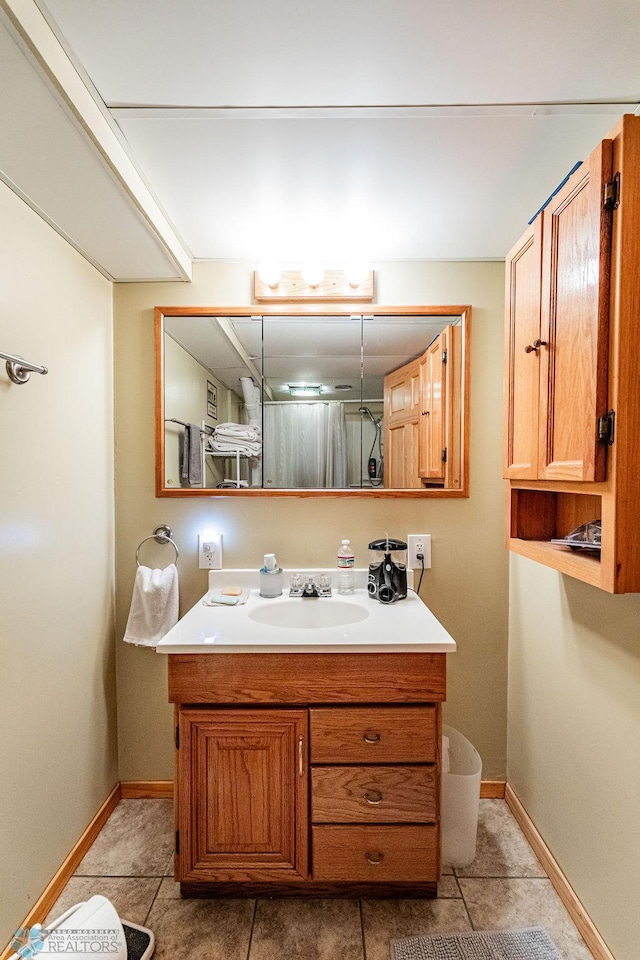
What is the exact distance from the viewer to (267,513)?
192 centimetres

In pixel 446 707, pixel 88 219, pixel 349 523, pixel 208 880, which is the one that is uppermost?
pixel 88 219

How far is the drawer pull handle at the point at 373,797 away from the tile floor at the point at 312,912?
354 mm

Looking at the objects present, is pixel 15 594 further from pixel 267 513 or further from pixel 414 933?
pixel 414 933

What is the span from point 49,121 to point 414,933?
2.25m

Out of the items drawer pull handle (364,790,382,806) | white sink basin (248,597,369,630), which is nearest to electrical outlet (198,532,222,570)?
white sink basin (248,597,369,630)

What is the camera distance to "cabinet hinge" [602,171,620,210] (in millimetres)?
935

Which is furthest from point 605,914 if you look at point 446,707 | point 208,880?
point 208,880

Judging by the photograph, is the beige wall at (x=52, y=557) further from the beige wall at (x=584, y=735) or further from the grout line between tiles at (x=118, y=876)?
the beige wall at (x=584, y=735)

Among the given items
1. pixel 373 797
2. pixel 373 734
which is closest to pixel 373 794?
pixel 373 797

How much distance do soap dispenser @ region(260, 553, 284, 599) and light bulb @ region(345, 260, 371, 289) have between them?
112cm

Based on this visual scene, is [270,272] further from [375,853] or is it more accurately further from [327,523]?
[375,853]

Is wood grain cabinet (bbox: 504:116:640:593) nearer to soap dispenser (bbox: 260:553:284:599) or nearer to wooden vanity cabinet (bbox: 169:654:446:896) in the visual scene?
wooden vanity cabinet (bbox: 169:654:446:896)

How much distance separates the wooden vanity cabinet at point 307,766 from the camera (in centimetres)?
137

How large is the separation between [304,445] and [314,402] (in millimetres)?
175
